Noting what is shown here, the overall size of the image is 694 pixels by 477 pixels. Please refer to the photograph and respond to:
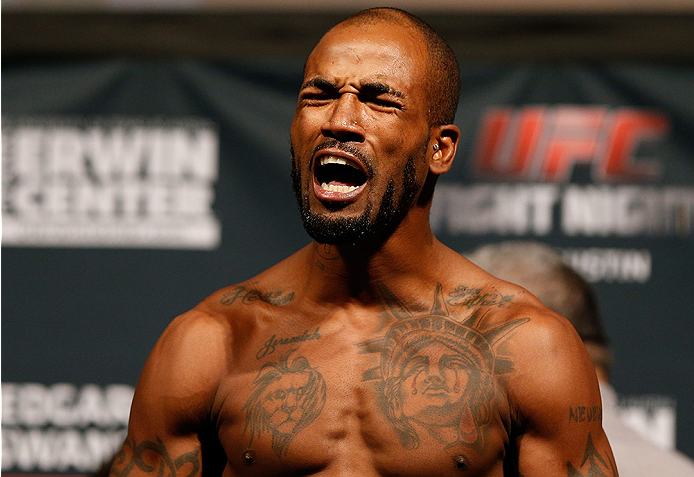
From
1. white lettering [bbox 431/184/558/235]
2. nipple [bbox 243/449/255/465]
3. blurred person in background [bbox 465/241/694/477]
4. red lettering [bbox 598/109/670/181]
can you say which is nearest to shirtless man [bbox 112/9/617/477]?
nipple [bbox 243/449/255/465]

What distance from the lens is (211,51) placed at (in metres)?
2.61

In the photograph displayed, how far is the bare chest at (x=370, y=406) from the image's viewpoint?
54.1 inches

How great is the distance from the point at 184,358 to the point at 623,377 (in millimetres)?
1653

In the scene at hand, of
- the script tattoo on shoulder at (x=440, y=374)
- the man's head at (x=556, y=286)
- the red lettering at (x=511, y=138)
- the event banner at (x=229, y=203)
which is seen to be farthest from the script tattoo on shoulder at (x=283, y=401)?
the red lettering at (x=511, y=138)

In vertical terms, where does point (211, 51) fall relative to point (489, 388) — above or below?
above

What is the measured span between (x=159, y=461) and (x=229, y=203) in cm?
131

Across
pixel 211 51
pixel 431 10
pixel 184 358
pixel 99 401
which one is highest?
pixel 431 10

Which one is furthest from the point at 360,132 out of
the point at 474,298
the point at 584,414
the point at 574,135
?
the point at 574,135

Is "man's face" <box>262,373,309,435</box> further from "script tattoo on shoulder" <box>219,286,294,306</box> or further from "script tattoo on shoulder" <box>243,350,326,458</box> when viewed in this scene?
"script tattoo on shoulder" <box>219,286,294,306</box>

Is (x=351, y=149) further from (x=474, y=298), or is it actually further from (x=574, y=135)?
(x=574, y=135)

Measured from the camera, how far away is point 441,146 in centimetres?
153

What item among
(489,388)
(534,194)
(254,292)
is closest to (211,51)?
(534,194)

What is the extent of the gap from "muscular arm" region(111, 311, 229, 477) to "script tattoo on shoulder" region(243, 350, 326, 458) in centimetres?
8

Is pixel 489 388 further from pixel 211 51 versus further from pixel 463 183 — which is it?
pixel 211 51
